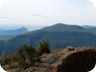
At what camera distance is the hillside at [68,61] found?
397 centimetres

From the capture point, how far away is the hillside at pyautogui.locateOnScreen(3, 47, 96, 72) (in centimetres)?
397

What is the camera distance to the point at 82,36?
13.2 ft

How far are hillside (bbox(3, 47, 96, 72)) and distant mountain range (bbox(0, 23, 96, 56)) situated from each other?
0.29 ft

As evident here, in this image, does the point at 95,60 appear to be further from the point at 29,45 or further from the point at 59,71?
the point at 29,45

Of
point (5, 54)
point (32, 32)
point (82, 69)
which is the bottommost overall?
point (82, 69)

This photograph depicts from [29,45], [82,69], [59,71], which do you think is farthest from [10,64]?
[82,69]

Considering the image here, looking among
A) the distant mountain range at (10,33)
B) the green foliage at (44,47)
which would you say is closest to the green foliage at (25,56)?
the green foliage at (44,47)

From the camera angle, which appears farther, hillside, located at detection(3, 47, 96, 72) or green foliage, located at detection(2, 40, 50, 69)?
green foliage, located at detection(2, 40, 50, 69)

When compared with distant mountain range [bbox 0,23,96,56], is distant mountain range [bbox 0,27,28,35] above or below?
above

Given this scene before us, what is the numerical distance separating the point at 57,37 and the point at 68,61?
370 millimetres

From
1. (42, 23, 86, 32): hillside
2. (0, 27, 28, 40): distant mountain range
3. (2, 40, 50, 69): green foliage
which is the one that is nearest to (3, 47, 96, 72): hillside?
(2, 40, 50, 69): green foliage

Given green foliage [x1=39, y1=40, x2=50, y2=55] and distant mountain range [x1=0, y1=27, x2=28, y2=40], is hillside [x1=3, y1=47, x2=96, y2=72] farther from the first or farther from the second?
distant mountain range [x1=0, y1=27, x2=28, y2=40]

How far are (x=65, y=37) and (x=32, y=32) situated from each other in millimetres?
458

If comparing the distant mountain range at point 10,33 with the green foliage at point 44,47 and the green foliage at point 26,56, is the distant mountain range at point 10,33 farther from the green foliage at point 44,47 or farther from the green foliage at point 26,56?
the green foliage at point 44,47
